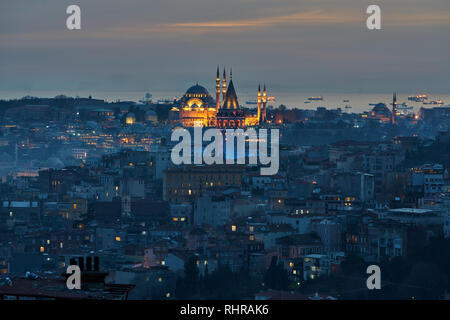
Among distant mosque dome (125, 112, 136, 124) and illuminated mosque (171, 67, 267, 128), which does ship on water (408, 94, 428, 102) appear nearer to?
illuminated mosque (171, 67, 267, 128)

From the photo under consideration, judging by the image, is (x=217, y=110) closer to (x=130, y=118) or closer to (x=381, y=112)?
(x=130, y=118)

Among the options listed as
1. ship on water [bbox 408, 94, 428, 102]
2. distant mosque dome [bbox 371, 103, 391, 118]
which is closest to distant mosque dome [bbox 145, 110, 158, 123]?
distant mosque dome [bbox 371, 103, 391, 118]

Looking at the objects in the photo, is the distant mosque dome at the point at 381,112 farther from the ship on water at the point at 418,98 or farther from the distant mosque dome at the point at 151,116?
the distant mosque dome at the point at 151,116

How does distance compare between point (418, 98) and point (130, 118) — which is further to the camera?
point (130, 118)

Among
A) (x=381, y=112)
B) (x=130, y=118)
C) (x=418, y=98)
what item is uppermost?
(x=418, y=98)

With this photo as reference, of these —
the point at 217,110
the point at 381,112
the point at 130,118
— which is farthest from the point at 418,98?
the point at 130,118

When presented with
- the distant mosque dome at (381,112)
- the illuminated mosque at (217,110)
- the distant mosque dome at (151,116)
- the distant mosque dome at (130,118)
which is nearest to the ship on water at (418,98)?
the distant mosque dome at (381,112)
